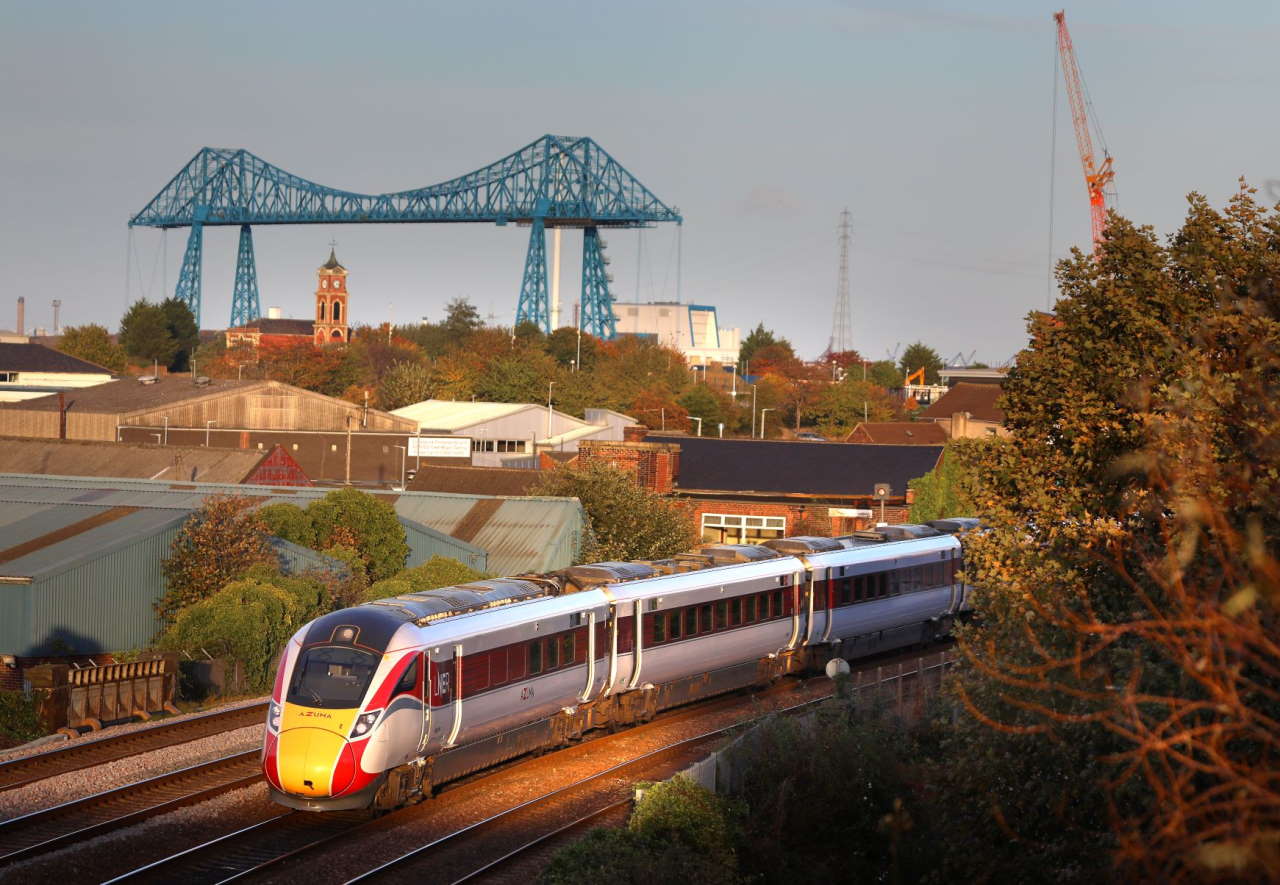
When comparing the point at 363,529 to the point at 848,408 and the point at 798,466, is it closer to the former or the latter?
the point at 798,466

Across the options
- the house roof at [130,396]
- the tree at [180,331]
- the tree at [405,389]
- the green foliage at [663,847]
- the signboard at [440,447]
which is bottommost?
the green foliage at [663,847]

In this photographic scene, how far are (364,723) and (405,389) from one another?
3928 inches

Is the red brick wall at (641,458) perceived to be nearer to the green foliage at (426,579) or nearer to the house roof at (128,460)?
the green foliage at (426,579)

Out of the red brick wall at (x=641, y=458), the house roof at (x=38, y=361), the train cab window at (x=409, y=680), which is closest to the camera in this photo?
the train cab window at (x=409, y=680)

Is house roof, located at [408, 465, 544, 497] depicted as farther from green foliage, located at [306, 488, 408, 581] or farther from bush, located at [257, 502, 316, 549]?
bush, located at [257, 502, 316, 549]

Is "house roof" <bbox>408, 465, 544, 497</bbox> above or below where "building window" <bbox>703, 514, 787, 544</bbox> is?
above

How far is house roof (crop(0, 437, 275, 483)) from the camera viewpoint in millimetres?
53656

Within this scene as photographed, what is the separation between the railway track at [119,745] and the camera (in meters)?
18.3

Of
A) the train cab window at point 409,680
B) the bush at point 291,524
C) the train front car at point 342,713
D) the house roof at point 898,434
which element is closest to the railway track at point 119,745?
the train front car at point 342,713

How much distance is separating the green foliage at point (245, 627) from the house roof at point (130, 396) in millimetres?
55550

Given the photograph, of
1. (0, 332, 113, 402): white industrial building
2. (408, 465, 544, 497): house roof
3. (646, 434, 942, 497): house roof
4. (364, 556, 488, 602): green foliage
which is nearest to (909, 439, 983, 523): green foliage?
(646, 434, 942, 497): house roof

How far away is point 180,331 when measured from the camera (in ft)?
514

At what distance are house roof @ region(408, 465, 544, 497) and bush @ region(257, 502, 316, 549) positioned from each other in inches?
570

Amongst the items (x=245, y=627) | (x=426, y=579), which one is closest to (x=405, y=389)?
(x=426, y=579)
